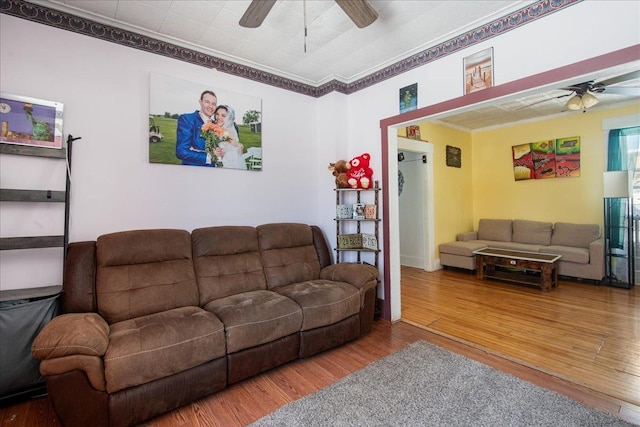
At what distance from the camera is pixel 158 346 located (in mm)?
1765

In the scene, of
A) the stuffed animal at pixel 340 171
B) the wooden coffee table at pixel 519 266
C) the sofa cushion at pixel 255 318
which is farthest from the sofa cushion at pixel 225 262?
the wooden coffee table at pixel 519 266

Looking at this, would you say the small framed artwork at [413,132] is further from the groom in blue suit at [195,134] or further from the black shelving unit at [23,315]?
the black shelving unit at [23,315]

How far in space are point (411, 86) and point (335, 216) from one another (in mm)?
1609

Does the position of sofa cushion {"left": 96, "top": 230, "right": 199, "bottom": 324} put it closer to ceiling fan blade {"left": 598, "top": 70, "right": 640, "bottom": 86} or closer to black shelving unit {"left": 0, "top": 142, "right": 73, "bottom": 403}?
black shelving unit {"left": 0, "top": 142, "right": 73, "bottom": 403}

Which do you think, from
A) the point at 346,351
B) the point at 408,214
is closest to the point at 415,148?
the point at 408,214

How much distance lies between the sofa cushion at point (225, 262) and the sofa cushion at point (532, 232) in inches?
188

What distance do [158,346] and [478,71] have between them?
309 centimetres

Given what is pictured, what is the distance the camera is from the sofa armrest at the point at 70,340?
4.97 ft

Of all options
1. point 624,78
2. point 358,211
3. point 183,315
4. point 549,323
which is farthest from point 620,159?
point 183,315

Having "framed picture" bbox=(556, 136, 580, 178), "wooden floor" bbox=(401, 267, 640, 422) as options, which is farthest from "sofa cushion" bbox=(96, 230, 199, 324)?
"framed picture" bbox=(556, 136, 580, 178)

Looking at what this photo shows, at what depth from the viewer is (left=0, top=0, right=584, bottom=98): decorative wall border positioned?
2.18 metres

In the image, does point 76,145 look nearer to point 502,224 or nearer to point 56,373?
point 56,373

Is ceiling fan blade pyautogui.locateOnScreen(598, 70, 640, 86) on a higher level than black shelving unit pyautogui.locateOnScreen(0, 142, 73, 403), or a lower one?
higher

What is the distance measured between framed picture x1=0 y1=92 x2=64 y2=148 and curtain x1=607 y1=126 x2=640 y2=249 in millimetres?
6662
